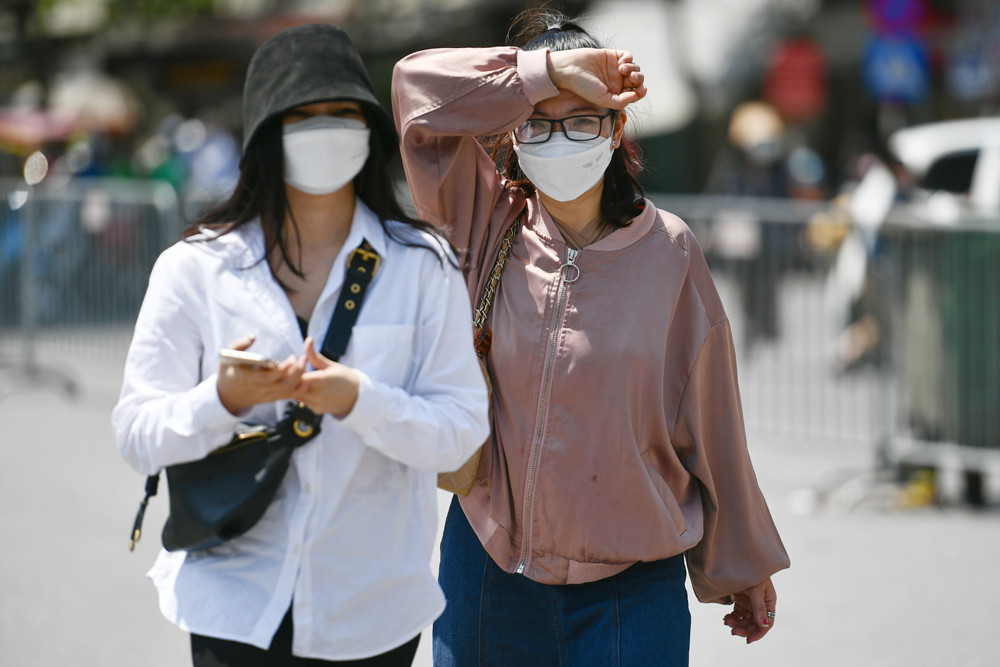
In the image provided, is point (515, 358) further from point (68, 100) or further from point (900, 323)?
point (68, 100)

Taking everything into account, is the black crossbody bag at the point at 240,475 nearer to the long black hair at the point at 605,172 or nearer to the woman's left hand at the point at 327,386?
the woman's left hand at the point at 327,386

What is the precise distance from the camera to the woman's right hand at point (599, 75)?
2594mm

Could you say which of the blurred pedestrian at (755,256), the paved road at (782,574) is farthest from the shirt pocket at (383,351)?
the blurred pedestrian at (755,256)

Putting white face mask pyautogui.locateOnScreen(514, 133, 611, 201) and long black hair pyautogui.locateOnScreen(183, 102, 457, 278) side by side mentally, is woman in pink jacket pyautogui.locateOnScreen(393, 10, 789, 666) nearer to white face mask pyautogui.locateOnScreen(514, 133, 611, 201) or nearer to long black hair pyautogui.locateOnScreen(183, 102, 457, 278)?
white face mask pyautogui.locateOnScreen(514, 133, 611, 201)

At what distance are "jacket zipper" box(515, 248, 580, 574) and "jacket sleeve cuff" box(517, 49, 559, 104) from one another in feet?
1.17

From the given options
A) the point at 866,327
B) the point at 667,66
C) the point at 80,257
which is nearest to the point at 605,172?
the point at 866,327

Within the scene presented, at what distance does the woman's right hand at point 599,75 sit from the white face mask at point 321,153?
0.48 metres

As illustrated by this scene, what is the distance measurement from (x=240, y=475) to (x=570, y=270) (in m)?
0.87

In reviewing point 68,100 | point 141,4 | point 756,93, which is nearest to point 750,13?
point 756,93

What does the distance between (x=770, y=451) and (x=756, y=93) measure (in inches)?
538

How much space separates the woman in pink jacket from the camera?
8.62ft

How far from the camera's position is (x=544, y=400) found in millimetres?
2650

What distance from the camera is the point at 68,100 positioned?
19359 mm

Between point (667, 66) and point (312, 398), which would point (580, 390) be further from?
point (667, 66)
